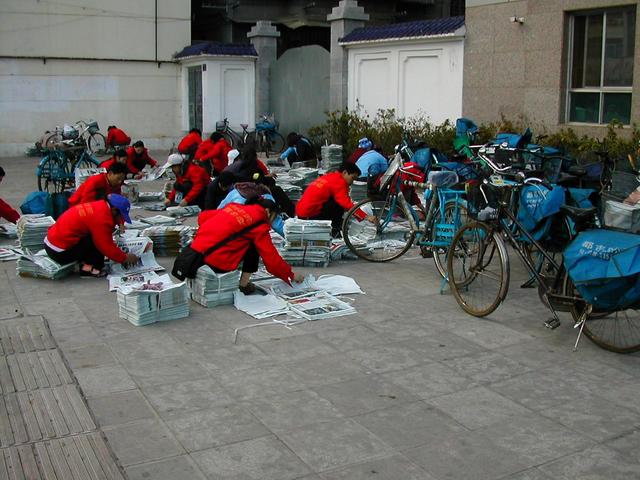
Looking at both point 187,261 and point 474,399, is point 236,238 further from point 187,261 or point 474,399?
point 474,399

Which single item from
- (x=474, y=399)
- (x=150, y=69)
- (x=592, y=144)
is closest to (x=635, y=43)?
(x=592, y=144)

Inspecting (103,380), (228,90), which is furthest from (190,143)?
(103,380)

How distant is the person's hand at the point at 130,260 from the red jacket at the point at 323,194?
2.04 m

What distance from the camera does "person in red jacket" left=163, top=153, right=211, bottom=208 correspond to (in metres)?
11.8

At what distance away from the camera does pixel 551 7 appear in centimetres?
1227

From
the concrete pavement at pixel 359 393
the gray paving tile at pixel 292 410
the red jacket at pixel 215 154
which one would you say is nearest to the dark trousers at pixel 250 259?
the concrete pavement at pixel 359 393

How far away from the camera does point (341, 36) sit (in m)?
17.8

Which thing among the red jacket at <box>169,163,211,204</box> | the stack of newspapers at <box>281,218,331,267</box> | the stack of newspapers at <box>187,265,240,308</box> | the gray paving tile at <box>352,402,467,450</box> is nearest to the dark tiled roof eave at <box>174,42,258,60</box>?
the red jacket at <box>169,163,211,204</box>

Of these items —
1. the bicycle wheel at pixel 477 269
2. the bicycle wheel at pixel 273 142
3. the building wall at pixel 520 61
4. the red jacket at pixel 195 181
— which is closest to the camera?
the bicycle wheel at pixel 477 269

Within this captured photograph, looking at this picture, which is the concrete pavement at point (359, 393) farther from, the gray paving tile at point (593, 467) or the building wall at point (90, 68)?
the building wall at point (90, 68)

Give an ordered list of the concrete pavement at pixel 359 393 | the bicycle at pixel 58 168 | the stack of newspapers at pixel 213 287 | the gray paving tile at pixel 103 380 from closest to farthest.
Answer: the concrete pavement at pixel 359 393, the gray paving tile at pixel 103 380, the stack of newspapers at pixel 213 287, the bicycle at pixel 58 168

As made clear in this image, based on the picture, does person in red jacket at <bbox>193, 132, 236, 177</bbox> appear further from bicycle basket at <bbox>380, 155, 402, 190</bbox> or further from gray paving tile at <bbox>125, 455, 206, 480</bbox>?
gray paving tile at <bbox>125, 455, 206, 480</bbox>

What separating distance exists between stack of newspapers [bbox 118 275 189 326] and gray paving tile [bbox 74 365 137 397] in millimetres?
963

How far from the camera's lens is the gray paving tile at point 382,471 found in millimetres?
4012
